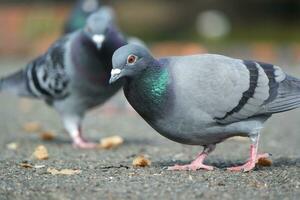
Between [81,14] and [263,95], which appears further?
[81,14]

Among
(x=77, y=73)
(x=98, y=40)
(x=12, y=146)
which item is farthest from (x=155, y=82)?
(x=12, y=146)

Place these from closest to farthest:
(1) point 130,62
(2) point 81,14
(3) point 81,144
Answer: (1) point 130,62 < (3) point 81,144 < (2) point 81,14

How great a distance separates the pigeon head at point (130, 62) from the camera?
5082mm

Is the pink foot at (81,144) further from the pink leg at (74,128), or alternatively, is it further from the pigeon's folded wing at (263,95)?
the pigeon's folded wing at (263,95)

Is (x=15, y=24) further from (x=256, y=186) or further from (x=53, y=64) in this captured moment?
(x=256, y=186)

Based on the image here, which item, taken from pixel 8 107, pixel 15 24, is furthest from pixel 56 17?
pixel 8 107

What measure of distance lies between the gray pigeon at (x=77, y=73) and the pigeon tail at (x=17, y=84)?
11 mm

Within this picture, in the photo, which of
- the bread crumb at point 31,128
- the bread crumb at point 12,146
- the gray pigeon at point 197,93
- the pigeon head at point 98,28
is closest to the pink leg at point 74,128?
the bread crumb at point 12,146

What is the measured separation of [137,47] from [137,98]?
36 centimetres

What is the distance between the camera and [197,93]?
513cm

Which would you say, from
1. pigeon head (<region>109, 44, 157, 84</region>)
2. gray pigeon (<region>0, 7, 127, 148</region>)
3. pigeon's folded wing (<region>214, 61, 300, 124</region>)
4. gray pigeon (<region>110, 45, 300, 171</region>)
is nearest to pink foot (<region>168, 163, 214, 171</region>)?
gray pigeon (<region>110, 45, 300, 171</region>)

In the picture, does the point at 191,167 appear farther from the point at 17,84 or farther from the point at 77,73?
the point at 17,84

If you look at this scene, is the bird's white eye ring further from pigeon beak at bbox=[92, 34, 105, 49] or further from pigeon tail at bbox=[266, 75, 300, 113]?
pigeon beak at bbox=[92, 34, 105, 49]

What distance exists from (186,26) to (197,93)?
21.3m
